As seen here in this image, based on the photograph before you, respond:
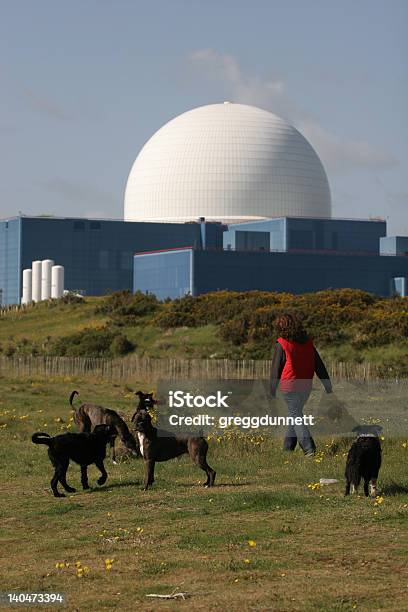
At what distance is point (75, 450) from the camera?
15398mm

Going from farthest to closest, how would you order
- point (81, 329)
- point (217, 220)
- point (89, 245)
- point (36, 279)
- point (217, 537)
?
point (217, 220) < point (89, 245) < point (36, 279) < point (81, 329) < point (217, 537)

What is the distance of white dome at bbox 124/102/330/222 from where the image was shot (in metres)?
135

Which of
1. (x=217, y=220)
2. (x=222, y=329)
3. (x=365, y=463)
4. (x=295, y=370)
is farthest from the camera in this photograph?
(x=217, y=220)

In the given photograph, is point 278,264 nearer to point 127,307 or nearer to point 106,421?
point 127,307

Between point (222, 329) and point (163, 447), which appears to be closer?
point (163, 447)

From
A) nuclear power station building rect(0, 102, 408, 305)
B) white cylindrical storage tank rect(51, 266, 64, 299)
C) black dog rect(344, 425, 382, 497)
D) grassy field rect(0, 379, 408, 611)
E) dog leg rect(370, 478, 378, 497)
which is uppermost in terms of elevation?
nuclear power station building rect(0, 102, 408, 305)

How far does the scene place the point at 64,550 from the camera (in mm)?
11703

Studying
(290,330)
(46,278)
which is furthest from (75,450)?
(46,278)

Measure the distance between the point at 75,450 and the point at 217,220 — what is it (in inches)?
4770

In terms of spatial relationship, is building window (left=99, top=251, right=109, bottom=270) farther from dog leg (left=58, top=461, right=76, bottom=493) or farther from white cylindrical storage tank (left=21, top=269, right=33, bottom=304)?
dog leg (left=58, top=461, right=76, bottom=493)

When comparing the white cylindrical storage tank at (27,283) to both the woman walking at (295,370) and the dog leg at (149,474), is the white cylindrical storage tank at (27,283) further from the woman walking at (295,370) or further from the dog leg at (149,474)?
the dog leg at (149,474)

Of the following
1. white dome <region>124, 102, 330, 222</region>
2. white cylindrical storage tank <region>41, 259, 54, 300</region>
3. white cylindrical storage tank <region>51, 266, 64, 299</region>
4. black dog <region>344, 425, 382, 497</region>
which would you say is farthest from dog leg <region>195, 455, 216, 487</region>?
white dome <region>124, 102, 330, 222</region>

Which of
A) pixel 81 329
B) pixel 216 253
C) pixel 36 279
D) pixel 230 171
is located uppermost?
pixel 230 171

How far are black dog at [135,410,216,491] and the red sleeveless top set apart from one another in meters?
2.26
